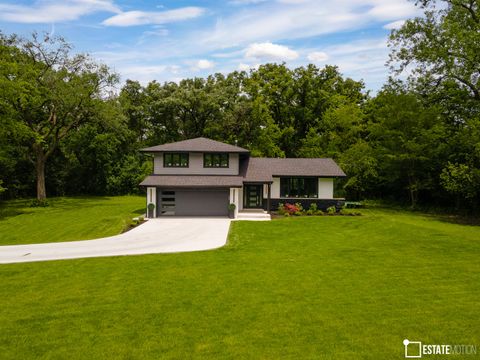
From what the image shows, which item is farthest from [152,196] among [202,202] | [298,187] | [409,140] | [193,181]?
[409,140]

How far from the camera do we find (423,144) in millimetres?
34094

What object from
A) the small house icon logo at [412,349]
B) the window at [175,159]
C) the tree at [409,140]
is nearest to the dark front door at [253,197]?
the window at [175,159]

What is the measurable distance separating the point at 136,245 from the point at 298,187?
1671 centimetres

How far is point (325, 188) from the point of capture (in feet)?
103

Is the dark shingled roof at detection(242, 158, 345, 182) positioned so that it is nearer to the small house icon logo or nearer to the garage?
the garage

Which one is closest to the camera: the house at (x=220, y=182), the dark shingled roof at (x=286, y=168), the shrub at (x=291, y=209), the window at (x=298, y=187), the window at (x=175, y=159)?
the house at (x=220, y=182)

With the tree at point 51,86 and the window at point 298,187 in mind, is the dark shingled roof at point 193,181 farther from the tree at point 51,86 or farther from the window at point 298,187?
the tree at point 51,86

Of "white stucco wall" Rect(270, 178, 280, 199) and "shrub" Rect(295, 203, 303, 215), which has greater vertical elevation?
"white stucco wall" Rect(270, 178, 280, 199)

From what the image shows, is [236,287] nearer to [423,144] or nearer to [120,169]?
[423,144]

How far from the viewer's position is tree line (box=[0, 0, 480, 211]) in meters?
32.0

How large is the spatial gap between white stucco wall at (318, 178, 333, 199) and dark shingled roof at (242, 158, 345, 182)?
0.60 m

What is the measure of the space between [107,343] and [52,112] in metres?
36.6

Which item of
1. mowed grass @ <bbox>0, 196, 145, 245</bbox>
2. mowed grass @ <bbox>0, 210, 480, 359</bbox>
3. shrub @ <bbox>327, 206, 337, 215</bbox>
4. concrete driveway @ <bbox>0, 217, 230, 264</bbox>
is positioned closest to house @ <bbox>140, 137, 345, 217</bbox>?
shrub @ <bbox>327, 206, 337, 215</bbox>

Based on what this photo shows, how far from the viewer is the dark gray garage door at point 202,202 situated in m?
29.5
